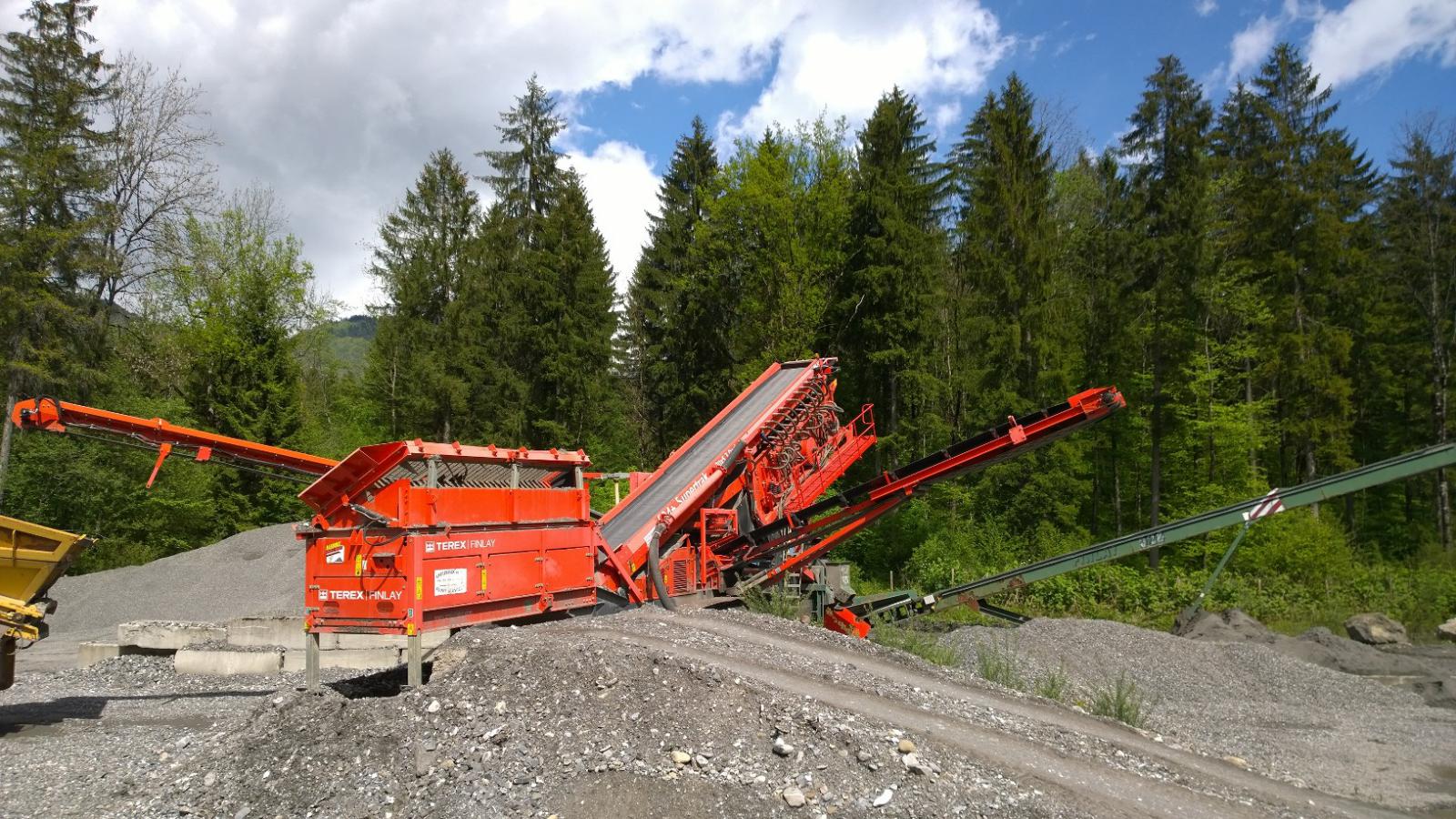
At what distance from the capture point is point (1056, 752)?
643cm

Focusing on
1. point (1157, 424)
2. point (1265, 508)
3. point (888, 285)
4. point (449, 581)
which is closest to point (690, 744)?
point (449, 581)

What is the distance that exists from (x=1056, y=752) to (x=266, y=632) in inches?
442

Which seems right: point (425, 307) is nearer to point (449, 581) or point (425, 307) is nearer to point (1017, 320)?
point (1017, 320)

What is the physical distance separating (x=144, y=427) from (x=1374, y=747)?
13213mm

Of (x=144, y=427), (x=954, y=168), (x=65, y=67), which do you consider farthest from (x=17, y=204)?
(x=954, y=168)

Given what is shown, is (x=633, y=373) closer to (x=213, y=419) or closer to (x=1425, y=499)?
(x=213, y=419)

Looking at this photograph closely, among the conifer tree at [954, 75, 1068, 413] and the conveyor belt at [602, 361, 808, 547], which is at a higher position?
the conifer tree at [954, 75, 1068, 413]

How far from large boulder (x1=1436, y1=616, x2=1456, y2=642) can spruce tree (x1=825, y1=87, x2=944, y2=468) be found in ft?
41.0

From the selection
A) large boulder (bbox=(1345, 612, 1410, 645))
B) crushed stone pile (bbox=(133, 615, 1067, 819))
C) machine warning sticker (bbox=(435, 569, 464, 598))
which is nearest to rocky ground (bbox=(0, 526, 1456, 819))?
crushed stone pile (bbox=(133, 615, 1067, 819))

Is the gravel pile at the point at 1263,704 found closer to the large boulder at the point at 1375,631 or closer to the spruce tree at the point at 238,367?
the large boulder at the point at 1375,631

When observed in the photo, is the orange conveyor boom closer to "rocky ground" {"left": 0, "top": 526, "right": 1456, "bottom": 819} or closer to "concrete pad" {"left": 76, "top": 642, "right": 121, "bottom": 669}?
"rocky ground" {"left": 0, "top": 526, "right": 1456, "bottom": 819}

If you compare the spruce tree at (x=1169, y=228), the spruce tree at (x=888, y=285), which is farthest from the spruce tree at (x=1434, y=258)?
the spruce tree at (x=888, y=285)

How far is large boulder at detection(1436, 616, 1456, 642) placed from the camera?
15891 millimetres

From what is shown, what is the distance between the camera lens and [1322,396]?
26.0 m
